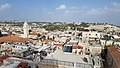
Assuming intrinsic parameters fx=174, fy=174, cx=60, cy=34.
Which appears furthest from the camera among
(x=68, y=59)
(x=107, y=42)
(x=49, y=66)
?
(x=107, y=42)

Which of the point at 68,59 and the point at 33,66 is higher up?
the point at 68,59

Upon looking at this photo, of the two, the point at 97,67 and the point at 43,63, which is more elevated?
the point at 43,63

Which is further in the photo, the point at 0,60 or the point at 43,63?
the point at 0,60

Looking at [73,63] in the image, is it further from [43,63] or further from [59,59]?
[43,63]

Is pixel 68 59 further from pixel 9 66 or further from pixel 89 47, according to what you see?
pixel 89 47

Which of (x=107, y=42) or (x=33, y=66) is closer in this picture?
(x=33, y=66)

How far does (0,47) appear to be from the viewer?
35094 millimetres

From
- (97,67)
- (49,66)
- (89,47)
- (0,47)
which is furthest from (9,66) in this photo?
(89,47)

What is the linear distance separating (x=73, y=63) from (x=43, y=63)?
3.02 m

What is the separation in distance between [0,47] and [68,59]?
2110 cm

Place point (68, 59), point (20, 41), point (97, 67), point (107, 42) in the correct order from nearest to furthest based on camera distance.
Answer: point (68, 59)
point (97, 67)
point (20, 41)
point (107, 42)

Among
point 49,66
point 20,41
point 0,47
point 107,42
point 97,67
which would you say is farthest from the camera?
point 107,42

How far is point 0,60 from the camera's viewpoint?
854 inches

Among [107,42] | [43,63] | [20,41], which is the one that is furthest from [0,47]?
[107,42]
